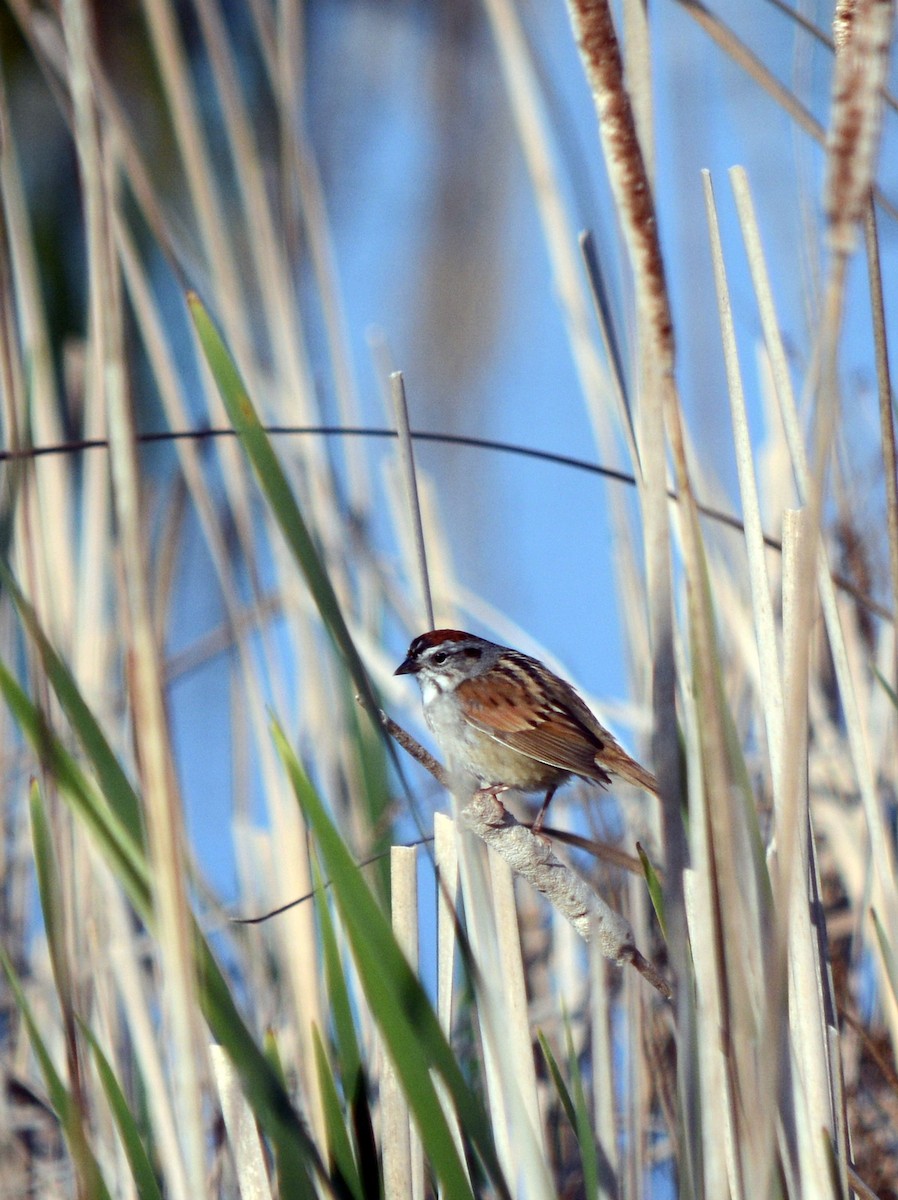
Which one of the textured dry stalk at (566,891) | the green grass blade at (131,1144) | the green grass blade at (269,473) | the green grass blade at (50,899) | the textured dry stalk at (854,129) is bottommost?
the green grass blade at (131,1144)

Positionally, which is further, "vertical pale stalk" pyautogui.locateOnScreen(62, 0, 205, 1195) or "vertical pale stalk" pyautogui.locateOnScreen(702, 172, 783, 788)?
"vertical pale stalk" pyautogui.locateOnScreen(702, 172, 783, 788)

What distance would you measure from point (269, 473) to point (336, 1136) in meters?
0.66

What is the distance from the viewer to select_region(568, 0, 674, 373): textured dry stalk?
2.73ft

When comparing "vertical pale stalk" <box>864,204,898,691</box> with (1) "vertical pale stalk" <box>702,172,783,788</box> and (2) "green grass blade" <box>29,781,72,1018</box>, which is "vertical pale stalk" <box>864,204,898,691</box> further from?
(2) "green grass blade" <box>29,781,72,1018</box>

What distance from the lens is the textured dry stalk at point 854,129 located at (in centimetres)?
74

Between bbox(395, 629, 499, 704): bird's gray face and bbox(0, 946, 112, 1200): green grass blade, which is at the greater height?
bbox(395, 629, 499, 704): bird's gray face

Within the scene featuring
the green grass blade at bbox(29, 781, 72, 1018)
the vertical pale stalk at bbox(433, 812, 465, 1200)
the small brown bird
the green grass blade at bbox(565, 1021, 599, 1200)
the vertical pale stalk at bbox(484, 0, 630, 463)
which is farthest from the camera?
the small brown bird

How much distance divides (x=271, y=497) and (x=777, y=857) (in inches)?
19.8

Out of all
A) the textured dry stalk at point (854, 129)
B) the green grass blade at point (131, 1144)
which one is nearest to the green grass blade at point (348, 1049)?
the green grass blade at point (131, 1144)

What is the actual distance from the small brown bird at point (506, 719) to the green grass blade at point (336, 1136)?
3.95 ft

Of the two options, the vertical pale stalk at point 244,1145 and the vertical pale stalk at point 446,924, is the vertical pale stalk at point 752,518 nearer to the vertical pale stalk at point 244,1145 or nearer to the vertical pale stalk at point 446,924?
the vertical pale stalk at point 446,924

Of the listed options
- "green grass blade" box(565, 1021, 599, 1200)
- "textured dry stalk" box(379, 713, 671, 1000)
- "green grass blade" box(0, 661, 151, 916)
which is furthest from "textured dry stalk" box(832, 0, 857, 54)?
"green grass blade" box(565, 1021, 599, 1200)

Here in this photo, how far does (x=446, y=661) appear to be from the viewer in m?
2.54

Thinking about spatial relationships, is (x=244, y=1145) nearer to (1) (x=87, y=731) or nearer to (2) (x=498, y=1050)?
(2) (x=498, y=1050)
